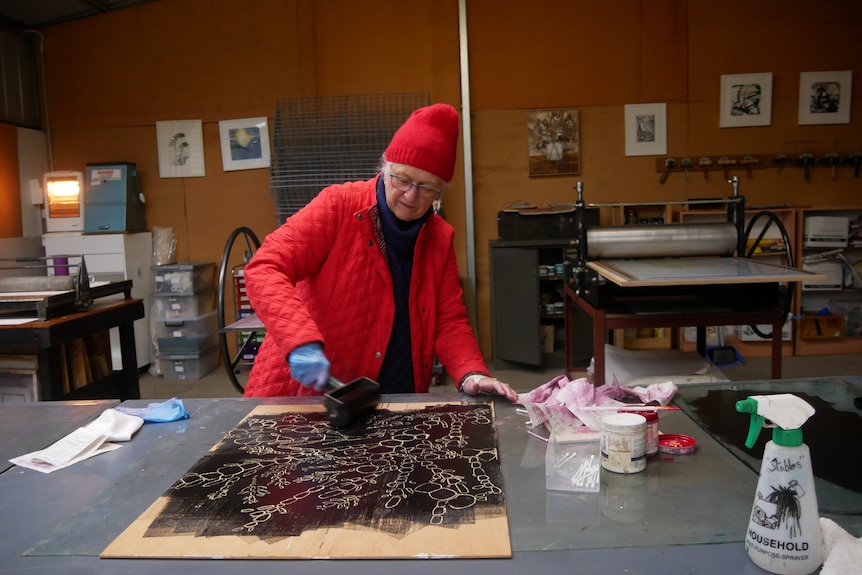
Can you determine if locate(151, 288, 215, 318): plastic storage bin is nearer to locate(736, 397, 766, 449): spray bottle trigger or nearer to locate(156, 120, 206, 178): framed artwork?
locate(156, 120, 206, 178): framed artwork

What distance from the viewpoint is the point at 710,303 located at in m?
2.70

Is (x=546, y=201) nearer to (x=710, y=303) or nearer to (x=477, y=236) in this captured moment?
(x=477, y=236)

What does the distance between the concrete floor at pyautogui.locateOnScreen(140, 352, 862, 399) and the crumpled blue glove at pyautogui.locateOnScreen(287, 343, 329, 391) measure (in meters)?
2.68

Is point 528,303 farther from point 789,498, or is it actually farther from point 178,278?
point 789,498

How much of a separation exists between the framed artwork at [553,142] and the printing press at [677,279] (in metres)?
1.63

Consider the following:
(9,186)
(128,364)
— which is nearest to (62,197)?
(9,186)

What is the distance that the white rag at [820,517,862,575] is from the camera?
756mm

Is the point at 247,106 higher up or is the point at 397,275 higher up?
the point at 247,106

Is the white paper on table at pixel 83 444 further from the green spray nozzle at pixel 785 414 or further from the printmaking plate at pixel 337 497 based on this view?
the green spray nozzle at pixel 785 414

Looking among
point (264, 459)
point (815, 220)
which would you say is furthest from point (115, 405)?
point (815, 220)

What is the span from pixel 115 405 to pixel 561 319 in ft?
11.3

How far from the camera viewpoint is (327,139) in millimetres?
4398

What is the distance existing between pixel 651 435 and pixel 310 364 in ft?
2.37

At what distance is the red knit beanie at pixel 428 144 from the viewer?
1.62 m
